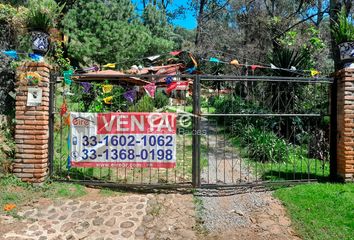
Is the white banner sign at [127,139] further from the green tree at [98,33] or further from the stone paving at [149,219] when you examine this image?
the green tree at [98,33]

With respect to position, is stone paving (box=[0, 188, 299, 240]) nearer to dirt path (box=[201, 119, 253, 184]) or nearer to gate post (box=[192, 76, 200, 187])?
gate post (box=[192, 76, 200, 187])

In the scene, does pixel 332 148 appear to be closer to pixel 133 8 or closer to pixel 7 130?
pixel 7 130

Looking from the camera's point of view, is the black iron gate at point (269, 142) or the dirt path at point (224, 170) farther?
the dirt path at point (224, 170)

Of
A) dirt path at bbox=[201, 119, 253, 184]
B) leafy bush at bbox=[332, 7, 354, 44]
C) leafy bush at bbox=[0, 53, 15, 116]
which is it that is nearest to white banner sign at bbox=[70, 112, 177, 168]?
dirt path at bbox=[201, 119, 253, 184]

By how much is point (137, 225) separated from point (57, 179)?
2.02m

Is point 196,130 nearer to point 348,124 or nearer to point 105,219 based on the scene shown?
point 105,219

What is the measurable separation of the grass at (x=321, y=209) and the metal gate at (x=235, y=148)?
51 centimetres

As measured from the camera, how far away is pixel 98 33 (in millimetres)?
16641

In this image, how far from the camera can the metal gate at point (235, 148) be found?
5.68 metres

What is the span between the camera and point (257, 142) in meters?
8.45

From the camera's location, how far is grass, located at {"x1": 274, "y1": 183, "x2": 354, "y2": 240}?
4.25 metres

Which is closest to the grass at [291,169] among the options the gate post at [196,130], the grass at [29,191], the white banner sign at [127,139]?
the gate post at [196,130]

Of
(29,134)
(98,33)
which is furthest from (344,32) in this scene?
(98,33)

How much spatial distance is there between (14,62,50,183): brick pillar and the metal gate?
0.27 meters
